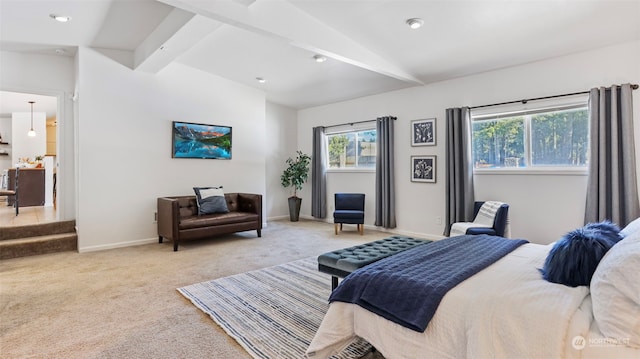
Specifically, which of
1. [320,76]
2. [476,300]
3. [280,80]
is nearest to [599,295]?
[476,300]

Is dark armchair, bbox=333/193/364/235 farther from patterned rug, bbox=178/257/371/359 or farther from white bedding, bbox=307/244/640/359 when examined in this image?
white bedding, bbox=307/244/640/359

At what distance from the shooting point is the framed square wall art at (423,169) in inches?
211

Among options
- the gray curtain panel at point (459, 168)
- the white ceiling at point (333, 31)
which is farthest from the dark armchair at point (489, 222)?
the white ceiling at point (333, 31)

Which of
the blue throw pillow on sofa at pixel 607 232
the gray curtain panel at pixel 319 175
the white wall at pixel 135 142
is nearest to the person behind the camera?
the blue throw pillow on sofa at pixel 607 232

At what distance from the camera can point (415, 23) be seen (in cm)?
348

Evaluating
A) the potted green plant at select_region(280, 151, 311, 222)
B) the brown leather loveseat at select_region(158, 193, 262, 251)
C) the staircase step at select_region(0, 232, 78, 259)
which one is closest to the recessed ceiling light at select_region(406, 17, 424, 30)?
the brown leather loveseat at select_region(158, 193, 262, 251)

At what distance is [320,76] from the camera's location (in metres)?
5.35

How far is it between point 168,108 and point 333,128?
10.9 ft

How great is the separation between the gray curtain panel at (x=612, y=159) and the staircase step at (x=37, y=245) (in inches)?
274

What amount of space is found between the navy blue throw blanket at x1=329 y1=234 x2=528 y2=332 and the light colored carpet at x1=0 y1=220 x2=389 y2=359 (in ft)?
2.91

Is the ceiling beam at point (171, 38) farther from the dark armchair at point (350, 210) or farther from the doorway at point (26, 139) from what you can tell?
the doorway at point (26, 139)

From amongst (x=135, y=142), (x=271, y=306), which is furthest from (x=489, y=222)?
(x=135, y=142)

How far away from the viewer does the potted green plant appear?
7.20 metres

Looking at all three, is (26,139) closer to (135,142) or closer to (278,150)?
(135,142)
